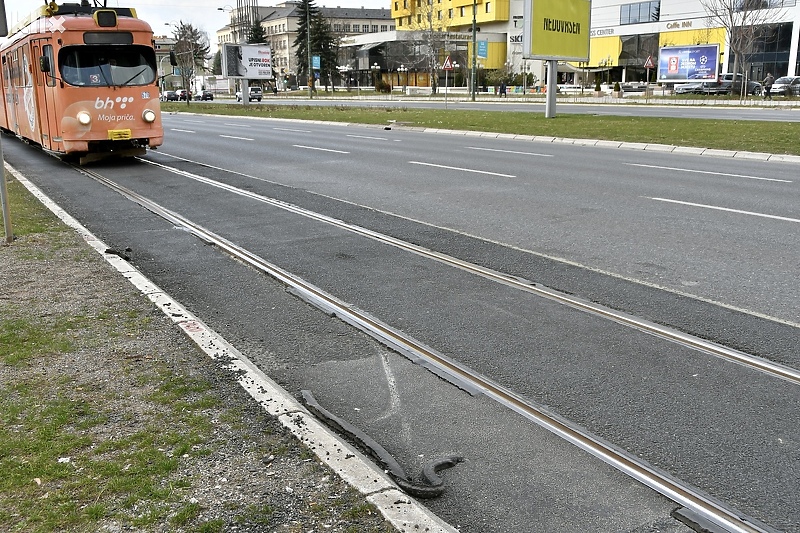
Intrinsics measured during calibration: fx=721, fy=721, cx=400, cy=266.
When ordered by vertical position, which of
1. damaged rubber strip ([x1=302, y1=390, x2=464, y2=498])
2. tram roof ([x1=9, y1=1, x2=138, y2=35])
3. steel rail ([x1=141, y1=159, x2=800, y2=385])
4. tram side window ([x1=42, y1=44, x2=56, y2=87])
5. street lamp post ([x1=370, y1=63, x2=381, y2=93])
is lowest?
damaged rubber strip ([x1=302, y1=390, x2=464, y2=498])

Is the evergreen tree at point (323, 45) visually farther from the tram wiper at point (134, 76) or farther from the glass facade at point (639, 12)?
the tram wiper at point (134, 76)

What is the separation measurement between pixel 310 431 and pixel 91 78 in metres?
14.4

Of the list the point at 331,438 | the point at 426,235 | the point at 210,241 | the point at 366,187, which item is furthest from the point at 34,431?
the point at 366,187

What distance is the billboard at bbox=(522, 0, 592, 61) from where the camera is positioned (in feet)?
93.7

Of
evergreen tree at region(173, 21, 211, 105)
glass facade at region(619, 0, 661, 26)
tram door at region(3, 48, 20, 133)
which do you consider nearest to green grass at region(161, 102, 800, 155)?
tram door at region(3, 48, 20, 133)

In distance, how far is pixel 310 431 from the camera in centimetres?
382

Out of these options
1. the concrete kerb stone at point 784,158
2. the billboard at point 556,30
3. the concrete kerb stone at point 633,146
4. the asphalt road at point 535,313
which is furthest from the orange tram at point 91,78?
the billboard at point 556,30

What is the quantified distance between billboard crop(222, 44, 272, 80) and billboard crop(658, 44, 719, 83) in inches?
1295

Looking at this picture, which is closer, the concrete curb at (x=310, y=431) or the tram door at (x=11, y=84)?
the concrete curb at (x=310, y=431)

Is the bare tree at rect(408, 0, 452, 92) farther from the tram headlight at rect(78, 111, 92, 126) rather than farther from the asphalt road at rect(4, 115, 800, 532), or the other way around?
the asphalt road at rect(4, 115, 800, 532)

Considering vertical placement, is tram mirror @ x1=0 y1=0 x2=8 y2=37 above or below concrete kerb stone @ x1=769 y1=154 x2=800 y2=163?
above

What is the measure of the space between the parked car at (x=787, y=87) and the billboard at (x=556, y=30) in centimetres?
2362

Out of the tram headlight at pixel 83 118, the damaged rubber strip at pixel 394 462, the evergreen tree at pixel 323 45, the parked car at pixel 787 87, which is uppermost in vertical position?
the evergreen tree at pixel 323 45

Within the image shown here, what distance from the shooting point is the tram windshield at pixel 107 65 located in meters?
15.5
